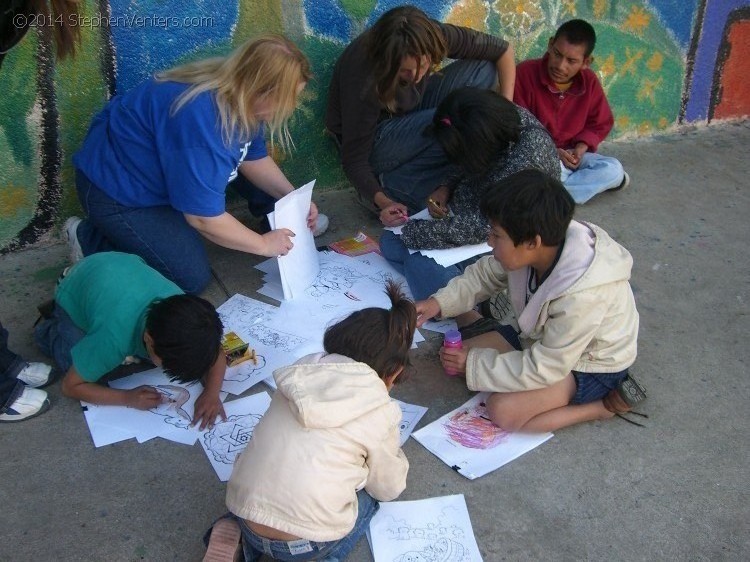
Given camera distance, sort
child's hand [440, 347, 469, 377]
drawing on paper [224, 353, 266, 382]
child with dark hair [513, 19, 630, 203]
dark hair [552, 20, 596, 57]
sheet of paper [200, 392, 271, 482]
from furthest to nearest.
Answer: child with dark hair [513, 19, 630, 203]
dark hair [552, 20, 596, 57]
drawing on paper [224, 353, 266, 382]
child's hand [440, 347, 469, 377]
sheet of paper [200, 392, 271, 482]

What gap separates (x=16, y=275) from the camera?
3.05 metres

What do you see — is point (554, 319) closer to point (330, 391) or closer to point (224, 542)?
point (330, 391)

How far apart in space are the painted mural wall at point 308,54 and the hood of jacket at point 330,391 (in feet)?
6.52

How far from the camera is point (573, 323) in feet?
7.05

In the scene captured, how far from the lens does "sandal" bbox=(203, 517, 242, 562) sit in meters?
1.81

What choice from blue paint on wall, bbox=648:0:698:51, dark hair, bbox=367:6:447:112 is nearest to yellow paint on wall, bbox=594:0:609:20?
blue paint on wall, bbox=648:0:698:51

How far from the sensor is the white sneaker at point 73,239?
290cm

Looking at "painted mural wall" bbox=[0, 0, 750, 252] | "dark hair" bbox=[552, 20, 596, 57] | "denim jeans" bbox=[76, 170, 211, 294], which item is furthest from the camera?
"dark hair" bbox=[552, 20, 596, 57]

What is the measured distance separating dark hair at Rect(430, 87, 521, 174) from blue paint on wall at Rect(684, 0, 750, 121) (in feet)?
7.75

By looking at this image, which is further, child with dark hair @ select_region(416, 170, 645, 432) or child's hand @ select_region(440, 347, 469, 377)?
child's hand @ select_region(440, 347, 469, 377)

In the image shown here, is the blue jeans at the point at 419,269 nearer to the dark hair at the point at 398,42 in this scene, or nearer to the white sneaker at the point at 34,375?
the dark hair at the point at 398,42

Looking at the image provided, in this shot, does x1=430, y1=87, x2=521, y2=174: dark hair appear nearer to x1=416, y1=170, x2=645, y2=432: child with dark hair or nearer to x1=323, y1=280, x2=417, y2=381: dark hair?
x1=416, y1=170, x2=645, y2=432: child with dark hair

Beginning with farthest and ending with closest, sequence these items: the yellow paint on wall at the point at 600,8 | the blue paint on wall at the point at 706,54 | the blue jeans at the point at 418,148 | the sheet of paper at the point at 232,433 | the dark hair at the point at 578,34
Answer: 1. the blue paint on wall at the point at 706,54
2. the yellow paint on wall at the point at 600,8
3. the dark hair at the point at 578,34
4. the blue jeans at the point at 418,148
5. the sheet of paper at the point at 232,433

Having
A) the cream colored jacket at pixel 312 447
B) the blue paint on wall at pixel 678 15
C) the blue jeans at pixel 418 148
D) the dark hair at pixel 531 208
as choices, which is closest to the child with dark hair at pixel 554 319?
the dark hair at pixel 531 208
